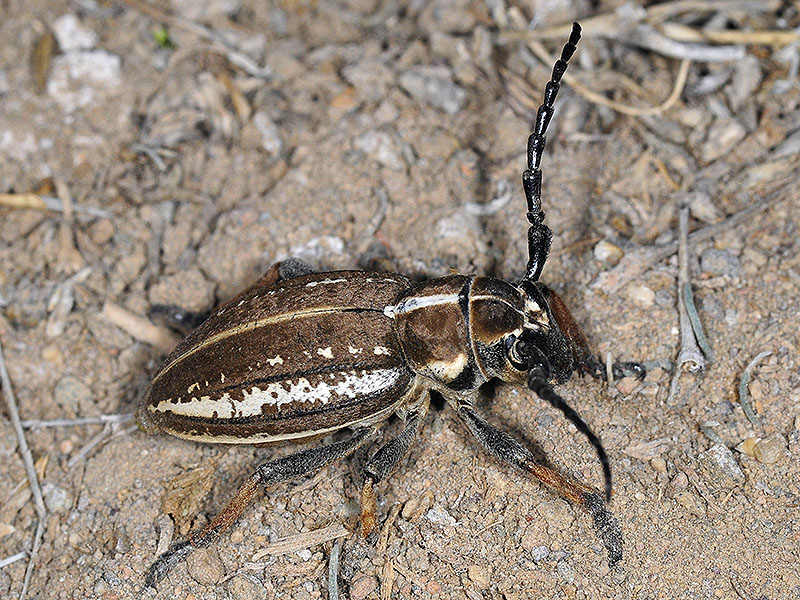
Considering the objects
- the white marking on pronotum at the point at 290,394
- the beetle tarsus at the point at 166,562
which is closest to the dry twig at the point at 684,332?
the white marking on pronotum at the point at 290,394

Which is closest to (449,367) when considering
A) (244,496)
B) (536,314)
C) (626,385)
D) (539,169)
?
(536,314)

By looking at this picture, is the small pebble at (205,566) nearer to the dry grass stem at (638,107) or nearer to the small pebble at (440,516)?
the small pebble at (440,516)

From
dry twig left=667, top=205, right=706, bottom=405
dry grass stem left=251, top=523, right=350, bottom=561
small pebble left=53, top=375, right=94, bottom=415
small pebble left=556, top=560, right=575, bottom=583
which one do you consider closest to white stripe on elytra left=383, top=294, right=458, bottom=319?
dry grass stem left=251, top=523, right=350, bottom=561

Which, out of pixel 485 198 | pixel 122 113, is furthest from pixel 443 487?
pixel 122 113

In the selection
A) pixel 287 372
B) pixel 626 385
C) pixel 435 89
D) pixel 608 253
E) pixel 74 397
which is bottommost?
pixel 74 397

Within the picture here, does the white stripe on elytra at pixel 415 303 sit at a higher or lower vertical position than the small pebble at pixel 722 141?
lower

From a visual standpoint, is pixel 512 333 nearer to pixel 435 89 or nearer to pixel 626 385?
pixel 626 385
